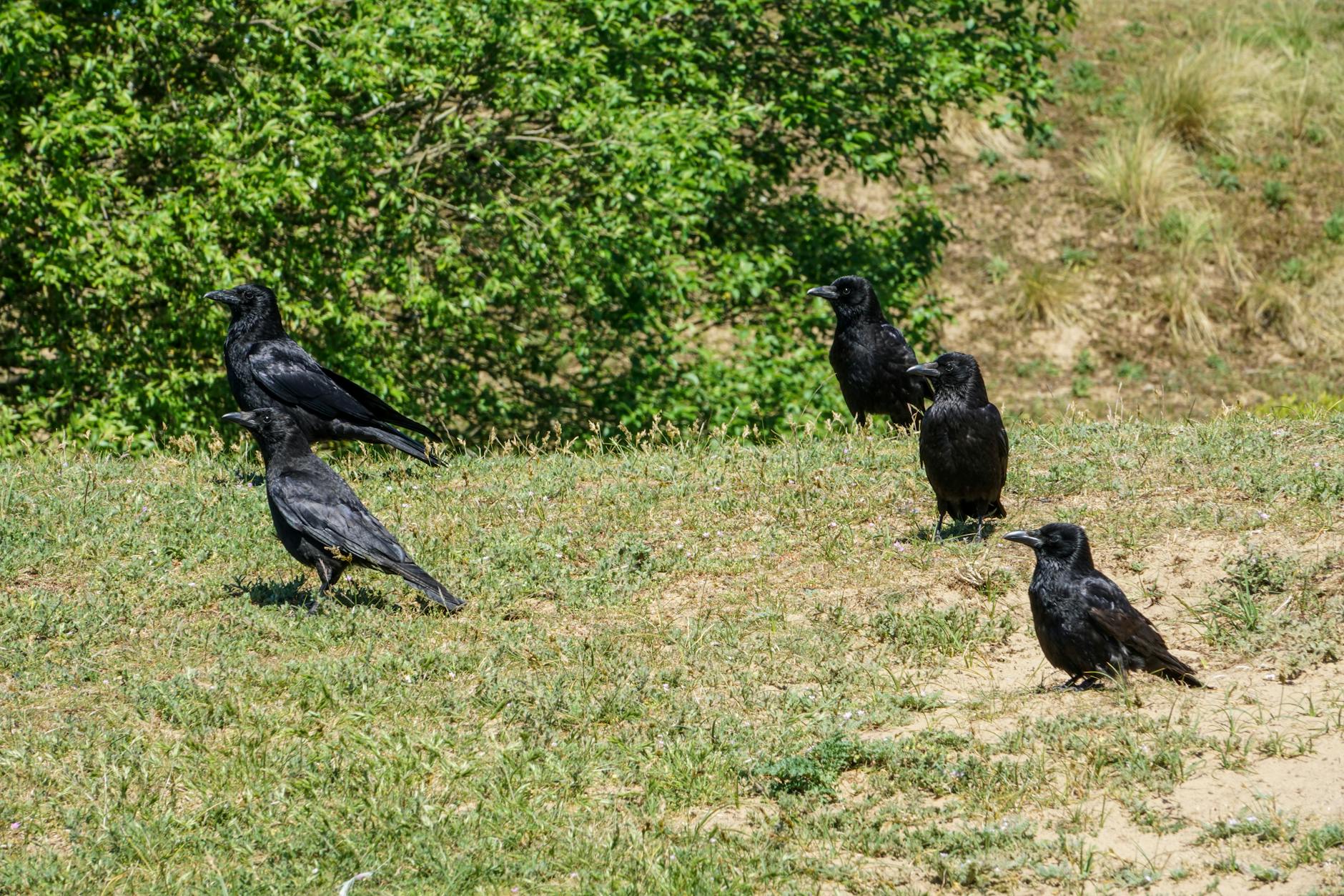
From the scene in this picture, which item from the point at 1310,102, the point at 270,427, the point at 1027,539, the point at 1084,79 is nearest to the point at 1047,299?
the point at 1084,79

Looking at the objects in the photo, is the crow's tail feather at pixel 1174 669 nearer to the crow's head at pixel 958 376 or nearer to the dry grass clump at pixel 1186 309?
the crow's head at pixel 958 376

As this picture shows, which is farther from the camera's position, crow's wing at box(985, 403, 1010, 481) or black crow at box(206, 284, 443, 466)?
black crow at box(206, 284, 443, 466)

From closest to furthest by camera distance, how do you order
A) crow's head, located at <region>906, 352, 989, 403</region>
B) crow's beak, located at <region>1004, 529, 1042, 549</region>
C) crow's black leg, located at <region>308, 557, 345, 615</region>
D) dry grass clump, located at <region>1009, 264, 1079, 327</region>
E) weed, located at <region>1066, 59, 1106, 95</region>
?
crow's beak, located at <region>1004, 529, 1042, 549</region>
crow's black leg, located at <region>308, 557, 345, 615</region>
crow's head, located at <region>906, 352, 989, 403</region>
dry grass clump, located at <region>1009, 264, 1079, 327</region>
weed, located at <region>1066, 59, 1106, 95</region>

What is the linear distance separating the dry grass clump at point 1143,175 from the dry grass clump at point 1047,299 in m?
2.45

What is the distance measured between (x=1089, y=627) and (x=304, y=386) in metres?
6.31

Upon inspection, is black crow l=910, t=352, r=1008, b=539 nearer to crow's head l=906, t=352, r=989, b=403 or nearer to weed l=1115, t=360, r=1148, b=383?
crow's head l=906, t=352, r=989, b=403

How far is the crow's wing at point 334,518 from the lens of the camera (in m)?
7.69

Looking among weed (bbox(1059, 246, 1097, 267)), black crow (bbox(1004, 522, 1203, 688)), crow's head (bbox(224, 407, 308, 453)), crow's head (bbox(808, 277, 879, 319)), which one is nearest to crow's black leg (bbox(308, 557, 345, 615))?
crow's head (bbox(224, 407, 308, 453))

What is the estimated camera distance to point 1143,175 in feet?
84.7

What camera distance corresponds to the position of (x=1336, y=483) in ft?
28.0

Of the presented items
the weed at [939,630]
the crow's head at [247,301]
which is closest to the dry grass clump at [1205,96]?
the crow's head at [247,301]

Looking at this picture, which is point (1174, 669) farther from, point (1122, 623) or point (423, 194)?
point (423, 194)

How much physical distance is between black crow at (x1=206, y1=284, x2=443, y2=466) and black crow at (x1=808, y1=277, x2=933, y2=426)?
11.1 ft

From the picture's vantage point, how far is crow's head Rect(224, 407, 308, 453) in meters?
8.27
